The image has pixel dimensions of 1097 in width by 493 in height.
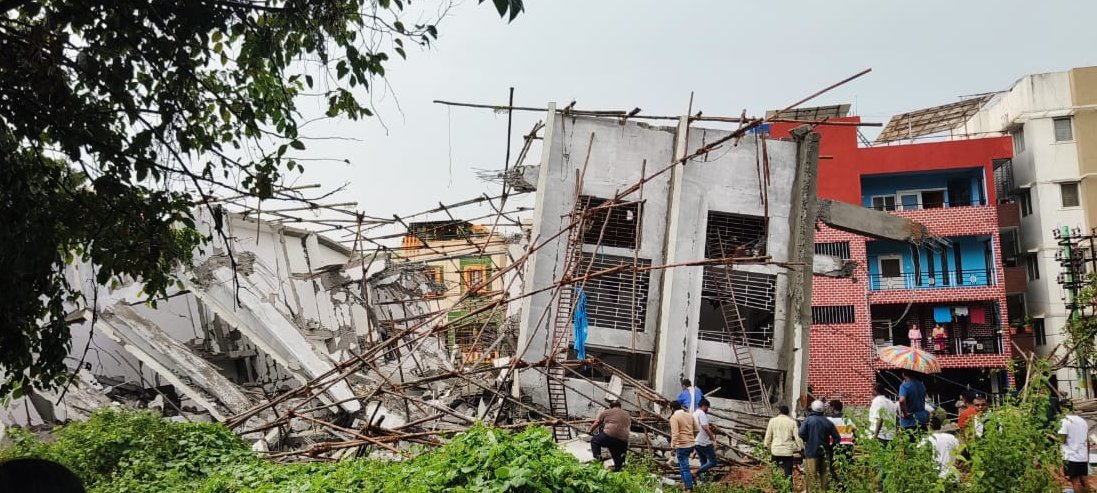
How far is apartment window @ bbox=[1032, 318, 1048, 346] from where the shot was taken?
33.6 meters

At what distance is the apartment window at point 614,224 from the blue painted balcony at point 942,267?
59.8 ft

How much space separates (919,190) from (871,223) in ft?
57.7

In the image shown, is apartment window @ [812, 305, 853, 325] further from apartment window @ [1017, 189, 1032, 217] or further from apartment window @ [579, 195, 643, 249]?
apartment window @ [579, 195, 643, 249]

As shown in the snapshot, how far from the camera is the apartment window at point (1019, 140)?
113 ft

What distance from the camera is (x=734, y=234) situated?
60.9 ft

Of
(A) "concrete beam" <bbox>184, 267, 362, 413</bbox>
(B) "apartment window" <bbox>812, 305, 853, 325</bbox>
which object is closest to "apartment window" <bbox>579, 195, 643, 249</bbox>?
(A) "concrete beam" <bbox>184, 267, 362, 413</bbox>

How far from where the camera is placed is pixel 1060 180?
33.3 metres

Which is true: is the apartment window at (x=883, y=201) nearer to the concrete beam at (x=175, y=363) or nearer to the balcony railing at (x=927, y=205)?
the balcony railing at (x=927, y=205)

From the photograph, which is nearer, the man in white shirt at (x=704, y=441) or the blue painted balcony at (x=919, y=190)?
the man in white shirt at (x=704, y=441)

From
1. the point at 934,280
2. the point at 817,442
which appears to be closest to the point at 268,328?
the point at 817,442

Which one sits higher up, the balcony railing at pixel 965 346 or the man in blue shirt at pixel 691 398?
the balcony railing at pixel 965 346

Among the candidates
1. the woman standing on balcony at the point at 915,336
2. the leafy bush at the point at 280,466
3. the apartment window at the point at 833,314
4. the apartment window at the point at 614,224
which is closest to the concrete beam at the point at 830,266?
the apartment window at the point at 614,224

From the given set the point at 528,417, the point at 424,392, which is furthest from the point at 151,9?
the point at 424,392

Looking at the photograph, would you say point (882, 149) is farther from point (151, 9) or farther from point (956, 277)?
point (151, 9)
